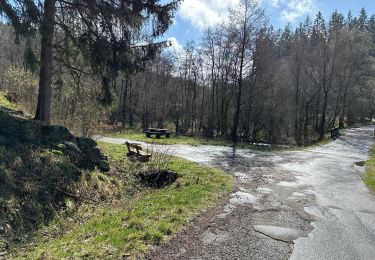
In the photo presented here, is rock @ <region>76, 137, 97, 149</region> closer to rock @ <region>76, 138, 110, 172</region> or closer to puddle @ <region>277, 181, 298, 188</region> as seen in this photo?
rock @ <region>76, 138, 110, 172</region>

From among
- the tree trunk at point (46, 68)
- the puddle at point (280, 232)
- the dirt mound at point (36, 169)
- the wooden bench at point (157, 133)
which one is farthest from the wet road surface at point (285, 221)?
the wooden bench at point (157, 133)

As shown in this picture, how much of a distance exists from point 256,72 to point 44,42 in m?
23.2

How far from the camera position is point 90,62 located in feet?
46.3

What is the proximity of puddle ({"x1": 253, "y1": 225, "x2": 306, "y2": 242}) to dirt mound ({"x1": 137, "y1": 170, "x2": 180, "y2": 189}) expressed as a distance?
19.6 feet

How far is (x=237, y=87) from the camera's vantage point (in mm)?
38219

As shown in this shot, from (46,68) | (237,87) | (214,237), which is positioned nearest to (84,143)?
(46,68)

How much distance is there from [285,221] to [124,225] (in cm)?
357

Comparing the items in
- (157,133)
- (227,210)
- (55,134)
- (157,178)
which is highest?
(55,134)

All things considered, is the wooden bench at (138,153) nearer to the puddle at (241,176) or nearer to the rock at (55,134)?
the puddle at (241,176)

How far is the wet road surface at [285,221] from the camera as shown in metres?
6.43

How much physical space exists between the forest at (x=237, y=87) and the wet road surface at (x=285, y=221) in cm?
684

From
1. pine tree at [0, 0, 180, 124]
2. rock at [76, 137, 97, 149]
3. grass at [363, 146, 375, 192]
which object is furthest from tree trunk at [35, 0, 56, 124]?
grass at [363, 146, 375, 192]

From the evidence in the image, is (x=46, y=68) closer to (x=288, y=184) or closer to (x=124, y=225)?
(x=124, y=225)

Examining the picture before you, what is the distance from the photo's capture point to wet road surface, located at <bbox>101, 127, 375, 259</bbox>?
643 cm
